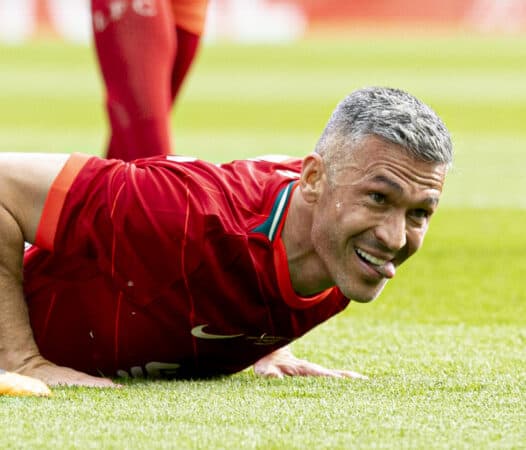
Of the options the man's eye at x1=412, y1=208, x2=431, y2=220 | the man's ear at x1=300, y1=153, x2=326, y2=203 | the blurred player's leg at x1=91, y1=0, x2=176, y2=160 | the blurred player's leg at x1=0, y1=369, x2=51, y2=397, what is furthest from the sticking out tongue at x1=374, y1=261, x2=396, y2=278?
the blurred player's leg at x1=91, y1=0, x2=176, y2=160

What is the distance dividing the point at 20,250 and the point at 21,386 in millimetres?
377

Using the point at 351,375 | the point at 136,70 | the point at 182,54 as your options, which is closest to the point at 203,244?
the point at 351,375

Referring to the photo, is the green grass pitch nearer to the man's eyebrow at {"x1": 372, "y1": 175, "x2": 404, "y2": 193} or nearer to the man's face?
the man's face

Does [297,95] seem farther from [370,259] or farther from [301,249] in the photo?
[370,259]

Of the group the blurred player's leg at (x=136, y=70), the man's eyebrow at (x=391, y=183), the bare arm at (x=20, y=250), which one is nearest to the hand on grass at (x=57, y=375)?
the bare arm at (x=20, y=250)

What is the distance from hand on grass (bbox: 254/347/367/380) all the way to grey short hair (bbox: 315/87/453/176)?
2.29ft

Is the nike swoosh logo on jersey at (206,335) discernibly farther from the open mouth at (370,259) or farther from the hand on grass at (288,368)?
the open mouth at (370,259)

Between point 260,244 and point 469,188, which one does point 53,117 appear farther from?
point 260,244

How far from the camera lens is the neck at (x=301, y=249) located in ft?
10.8

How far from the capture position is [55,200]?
332cm

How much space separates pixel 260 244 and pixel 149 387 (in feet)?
1.49

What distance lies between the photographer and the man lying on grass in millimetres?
3111

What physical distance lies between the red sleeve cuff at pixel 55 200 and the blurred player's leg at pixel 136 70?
216 centimetres

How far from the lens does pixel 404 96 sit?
3166mm
